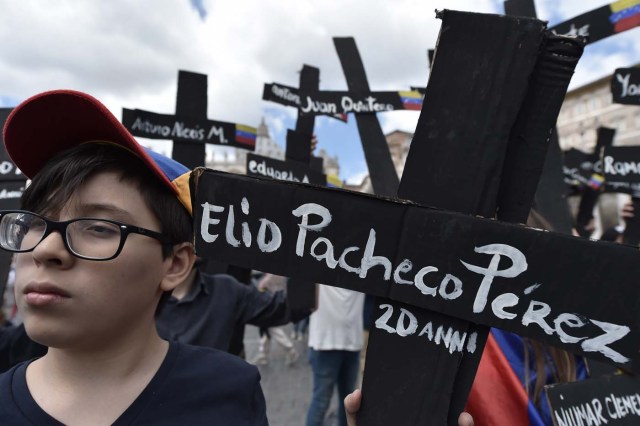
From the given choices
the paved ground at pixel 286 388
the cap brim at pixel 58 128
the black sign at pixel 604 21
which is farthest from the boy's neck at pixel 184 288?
the black sign at pixel 604 21

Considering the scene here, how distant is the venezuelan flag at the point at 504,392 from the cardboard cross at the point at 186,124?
2421mm

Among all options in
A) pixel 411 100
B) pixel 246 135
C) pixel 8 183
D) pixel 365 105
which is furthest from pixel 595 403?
pixel 246 135

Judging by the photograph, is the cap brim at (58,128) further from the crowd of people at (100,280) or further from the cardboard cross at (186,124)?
the cardboard cross at (186,124)

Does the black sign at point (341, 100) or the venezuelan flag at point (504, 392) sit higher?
the black sign at point (341, 100)

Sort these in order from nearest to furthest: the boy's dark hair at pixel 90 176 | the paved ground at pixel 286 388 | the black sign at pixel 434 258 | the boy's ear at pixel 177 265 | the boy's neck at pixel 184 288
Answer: the black sign at pixel 434 258
the boy's dark hair at pixel 90 176
the boy's ear at pixel 177 265
the boy's neck at pixel 184 288
the paved ground at pixel 286 388

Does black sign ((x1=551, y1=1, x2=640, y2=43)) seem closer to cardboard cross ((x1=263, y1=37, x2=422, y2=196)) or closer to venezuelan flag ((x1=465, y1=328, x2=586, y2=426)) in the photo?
cardboard cross ((x1=263, y1=37, x2=422, y2=196))

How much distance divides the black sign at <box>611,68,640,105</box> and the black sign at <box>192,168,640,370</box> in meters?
Result: 2.62

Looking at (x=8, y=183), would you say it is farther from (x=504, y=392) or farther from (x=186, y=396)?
(x=504, y=392)

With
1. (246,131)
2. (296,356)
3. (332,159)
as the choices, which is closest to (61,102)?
(246,131)

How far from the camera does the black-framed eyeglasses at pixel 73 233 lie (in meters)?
0.88

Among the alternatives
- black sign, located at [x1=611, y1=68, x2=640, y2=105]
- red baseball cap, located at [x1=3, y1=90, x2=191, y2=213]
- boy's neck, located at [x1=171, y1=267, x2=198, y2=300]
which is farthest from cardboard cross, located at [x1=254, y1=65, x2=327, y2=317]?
black sign, located at [x1=611, y1=68, x2=640, y2=105]

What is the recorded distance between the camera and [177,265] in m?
1.14

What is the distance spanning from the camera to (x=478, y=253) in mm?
838

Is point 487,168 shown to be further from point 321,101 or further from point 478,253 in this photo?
point 321,101
